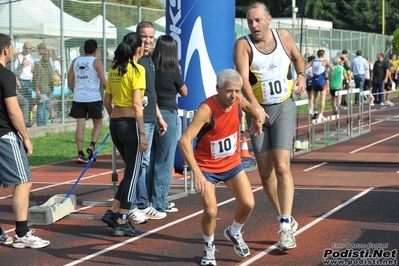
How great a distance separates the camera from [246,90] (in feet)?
25.7

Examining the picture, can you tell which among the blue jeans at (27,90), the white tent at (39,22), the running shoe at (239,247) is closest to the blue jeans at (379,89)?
the white tent at (39,22)

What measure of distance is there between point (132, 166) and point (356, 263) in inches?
103

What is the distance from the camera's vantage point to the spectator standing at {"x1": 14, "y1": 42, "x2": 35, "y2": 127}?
19781mm

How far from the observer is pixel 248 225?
912 cm

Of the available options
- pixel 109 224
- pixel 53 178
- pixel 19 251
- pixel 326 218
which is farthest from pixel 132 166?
pixel 53 178

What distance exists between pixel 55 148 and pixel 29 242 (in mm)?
Result: 9913

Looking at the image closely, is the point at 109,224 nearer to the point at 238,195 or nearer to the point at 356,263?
the point at 238,195

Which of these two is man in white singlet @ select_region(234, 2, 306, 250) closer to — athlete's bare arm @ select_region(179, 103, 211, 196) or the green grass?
athlete's bare arm @ select_region(179, 103, 211, 196)

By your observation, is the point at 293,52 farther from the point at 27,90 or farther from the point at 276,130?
the point at 27,90

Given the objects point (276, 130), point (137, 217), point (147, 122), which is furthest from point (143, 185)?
point (276, 130)

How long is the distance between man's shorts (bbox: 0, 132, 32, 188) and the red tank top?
6.21ft

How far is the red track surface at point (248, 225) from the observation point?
7.76 meters

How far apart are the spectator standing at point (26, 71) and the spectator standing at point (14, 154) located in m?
11.6

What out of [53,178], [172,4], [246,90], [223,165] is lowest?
[53,178]
